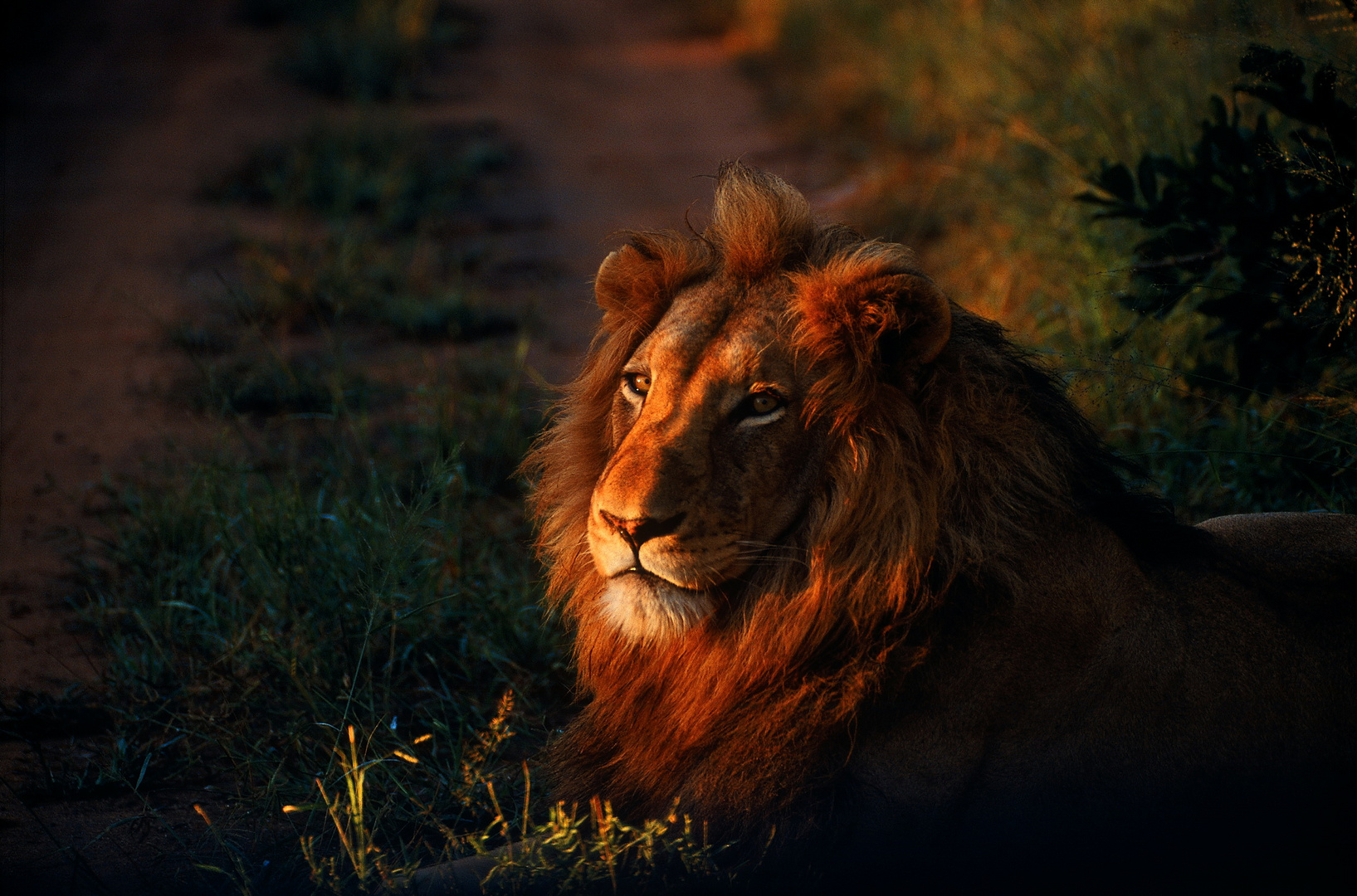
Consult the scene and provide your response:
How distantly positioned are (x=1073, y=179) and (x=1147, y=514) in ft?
14.2

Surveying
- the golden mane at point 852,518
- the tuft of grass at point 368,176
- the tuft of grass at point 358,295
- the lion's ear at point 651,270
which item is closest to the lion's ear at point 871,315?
the golden mane at point 852,518

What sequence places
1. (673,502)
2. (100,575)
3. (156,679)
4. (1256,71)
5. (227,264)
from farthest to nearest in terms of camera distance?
(227,264)
(100,575)
(156,679)
(1256,71)
(673,502)

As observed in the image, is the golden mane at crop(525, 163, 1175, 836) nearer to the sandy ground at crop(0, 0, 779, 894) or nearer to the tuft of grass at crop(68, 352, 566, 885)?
the tuft of grass at crop(68, 352, 566, 885)

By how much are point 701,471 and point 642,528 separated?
20 cm

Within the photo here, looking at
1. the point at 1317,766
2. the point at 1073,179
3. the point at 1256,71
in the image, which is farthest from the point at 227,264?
the point at 1317,766

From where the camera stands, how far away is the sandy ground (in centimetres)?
403

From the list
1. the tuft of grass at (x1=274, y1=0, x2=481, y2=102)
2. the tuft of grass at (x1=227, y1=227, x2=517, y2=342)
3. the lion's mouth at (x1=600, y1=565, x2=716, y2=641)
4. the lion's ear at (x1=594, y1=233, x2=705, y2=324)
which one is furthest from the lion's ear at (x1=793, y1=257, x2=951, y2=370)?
the tuft of grass at (x1=274, y1=0, x2=481, y2=102)

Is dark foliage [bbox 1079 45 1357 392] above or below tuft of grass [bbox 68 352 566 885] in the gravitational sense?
above

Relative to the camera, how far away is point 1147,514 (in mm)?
2668

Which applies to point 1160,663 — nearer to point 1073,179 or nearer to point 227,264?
point 1073,179

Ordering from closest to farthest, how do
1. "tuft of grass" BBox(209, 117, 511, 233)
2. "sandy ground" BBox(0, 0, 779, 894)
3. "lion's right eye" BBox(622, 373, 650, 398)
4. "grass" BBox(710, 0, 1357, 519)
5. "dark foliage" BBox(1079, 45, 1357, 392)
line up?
1. "lion's right eye" BBox(622, 373, 650, 398)
2. "dark foliage" BBox(1079, 45, 1357, 392)
3. "sandy ground" BBox(0, 0, 779, 894)
4. "grass" BBox(710, 0, 1357, 519)
5. "tuft of grass" BBox(209, 117, 511, 233)

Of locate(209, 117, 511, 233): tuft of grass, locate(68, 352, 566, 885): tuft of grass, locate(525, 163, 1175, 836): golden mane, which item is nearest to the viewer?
locate(525, 163, 1175, 836): golden mane

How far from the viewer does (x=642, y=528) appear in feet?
7.97

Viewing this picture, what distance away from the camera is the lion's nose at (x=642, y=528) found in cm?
242
